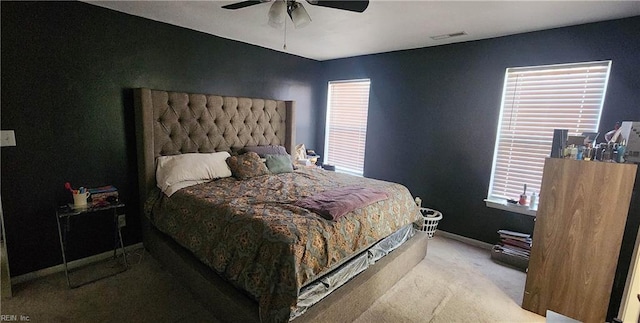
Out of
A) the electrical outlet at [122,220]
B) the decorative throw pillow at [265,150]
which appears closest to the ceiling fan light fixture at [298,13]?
the decorative throw pillow at [265,150]

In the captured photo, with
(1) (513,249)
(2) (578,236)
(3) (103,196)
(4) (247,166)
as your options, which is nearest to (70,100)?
(3) (103,196)

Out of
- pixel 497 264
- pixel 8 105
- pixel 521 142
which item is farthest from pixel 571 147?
pixel 8 105

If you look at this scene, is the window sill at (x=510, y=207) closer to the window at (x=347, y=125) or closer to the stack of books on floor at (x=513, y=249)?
the stack of books on floor at (x=513, y=249)

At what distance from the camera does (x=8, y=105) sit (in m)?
2.10

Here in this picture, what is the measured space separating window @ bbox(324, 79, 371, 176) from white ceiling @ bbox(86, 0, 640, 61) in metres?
1.00

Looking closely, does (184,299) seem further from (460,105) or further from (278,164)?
(460,105)

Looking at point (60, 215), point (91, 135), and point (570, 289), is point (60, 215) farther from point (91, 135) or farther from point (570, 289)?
point (570, 289)

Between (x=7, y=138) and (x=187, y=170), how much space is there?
1.25 meters

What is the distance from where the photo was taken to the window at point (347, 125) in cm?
429

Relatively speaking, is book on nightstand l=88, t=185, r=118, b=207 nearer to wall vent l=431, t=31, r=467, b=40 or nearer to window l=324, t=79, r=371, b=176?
window l=324, t=79, r=371, b=176

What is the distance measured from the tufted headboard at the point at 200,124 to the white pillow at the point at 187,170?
130 millimetres

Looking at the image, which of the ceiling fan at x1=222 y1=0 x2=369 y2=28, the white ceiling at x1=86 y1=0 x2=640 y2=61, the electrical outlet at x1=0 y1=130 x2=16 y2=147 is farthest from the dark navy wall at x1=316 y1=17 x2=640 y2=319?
the electrical outlet at x1=0 y1=130 x2=16 y2=147

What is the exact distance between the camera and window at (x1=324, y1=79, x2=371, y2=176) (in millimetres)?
4291

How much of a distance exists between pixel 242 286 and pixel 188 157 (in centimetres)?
163
